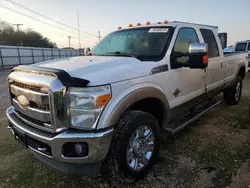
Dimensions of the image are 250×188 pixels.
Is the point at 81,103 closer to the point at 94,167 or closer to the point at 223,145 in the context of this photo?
the point at 94,167

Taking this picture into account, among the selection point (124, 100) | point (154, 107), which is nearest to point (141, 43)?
point (154, 107)

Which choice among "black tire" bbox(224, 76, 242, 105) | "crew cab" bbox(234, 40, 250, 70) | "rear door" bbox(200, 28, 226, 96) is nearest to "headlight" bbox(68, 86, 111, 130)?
"rear door" bbox(200, 28, 226, 96)

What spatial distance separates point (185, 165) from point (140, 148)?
2.50 ft

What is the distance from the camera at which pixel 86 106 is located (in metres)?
1.86

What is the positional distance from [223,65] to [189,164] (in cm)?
256

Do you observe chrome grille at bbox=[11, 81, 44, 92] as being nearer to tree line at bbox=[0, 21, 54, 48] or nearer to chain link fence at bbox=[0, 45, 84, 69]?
chain link fence at bbox=[0, 45, 84, 69]

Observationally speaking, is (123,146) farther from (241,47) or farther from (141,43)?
(241,47)

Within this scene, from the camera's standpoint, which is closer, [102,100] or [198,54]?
[102,100]

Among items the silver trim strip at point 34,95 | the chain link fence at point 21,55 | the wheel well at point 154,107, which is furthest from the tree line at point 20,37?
the wheel well at point 154,107

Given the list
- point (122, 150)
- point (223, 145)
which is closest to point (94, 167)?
point (122, 150)

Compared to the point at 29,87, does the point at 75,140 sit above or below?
below

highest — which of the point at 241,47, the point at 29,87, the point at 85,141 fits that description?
the point at 241,47

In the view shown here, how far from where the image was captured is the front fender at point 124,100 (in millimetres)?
1928

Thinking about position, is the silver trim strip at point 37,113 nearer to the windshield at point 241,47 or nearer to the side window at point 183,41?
the side window at point 183,41
